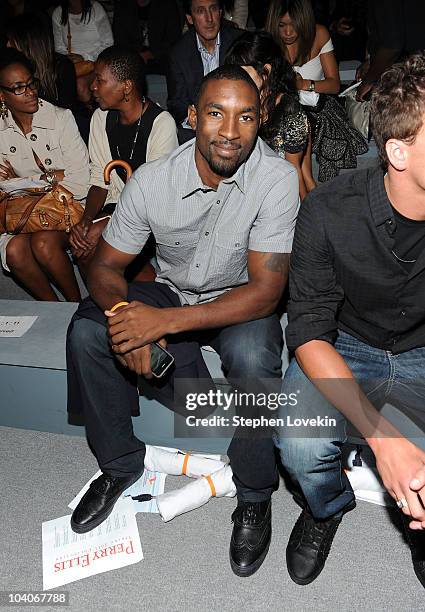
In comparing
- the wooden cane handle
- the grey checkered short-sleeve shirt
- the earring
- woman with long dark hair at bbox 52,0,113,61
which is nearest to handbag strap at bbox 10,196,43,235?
the wooden cane handle

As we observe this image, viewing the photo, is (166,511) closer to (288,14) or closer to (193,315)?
(193,315)

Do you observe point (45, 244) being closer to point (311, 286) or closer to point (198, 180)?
point (198, 180)

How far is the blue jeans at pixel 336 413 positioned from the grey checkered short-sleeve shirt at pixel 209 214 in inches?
13.6

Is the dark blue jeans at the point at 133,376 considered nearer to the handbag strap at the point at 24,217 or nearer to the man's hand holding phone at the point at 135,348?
the man's hand holding phone at the point at 135,348

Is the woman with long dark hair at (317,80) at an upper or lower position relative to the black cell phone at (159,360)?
upper

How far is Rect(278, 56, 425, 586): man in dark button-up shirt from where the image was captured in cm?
131

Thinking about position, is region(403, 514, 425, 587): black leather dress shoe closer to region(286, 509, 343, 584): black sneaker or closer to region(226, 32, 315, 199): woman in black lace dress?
region(286, 509, 343, 584): black sneaker

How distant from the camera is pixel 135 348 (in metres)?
1.59

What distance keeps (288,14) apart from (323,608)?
2.48 meters

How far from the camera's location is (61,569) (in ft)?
5.37

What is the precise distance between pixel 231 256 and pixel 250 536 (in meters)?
0.73

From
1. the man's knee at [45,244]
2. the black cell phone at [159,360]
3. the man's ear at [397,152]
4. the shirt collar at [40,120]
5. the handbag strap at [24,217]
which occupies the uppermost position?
the man's ear at [397,152]

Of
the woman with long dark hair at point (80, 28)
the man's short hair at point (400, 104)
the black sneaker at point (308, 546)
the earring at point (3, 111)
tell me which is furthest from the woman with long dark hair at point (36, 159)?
the woman with long dark hair at point (80, 28)

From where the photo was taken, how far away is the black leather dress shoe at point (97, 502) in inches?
68.5
